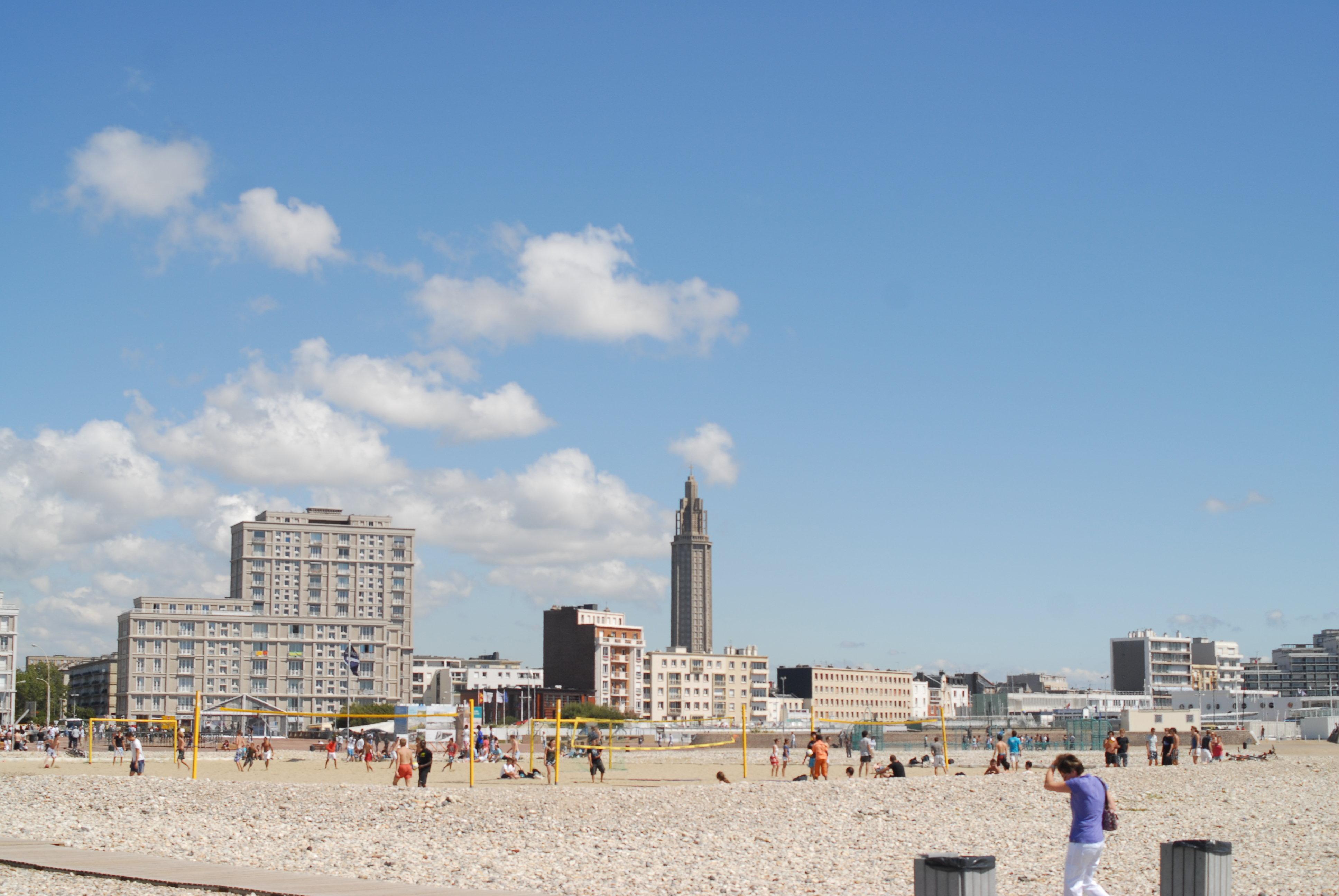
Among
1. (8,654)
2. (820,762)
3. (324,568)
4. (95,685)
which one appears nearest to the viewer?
(820,762)

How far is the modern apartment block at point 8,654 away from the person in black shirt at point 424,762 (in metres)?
106

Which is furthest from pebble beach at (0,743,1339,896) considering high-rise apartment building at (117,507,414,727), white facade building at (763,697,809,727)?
white facade building at (763,697,809,727)

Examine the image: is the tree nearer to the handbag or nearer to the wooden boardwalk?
the wooden boardwalk

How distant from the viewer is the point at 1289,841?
69.3 feet

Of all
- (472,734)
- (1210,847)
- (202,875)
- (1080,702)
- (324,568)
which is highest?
(324,568)

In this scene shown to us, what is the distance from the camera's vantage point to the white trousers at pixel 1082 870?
1150 cm

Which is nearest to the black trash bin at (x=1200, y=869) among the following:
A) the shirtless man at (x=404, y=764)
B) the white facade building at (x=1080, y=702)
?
the shirtless man at (x=404, y=764)

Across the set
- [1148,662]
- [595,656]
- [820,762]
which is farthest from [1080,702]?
[820,762]

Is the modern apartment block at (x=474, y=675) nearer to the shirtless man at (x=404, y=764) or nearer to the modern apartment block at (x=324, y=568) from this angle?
the modern apartment block at (x=324, y=568)

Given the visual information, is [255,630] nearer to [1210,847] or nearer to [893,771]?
[893,771]

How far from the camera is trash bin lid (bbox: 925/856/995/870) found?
1002cm

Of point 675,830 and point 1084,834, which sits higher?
point 1084,834

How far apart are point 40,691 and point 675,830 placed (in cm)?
14113

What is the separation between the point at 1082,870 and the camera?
11.5 m
